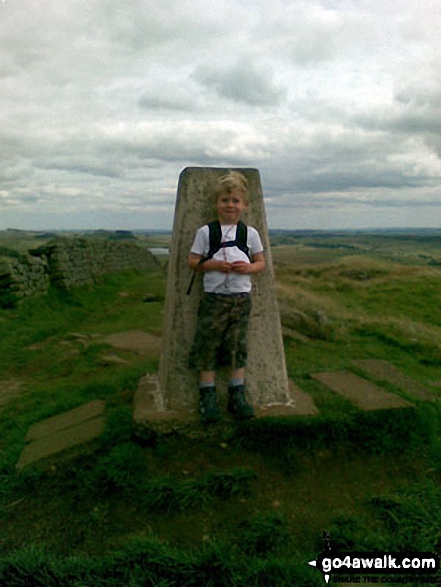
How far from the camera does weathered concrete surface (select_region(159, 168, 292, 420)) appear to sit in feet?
12.3

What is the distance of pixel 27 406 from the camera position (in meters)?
4.93

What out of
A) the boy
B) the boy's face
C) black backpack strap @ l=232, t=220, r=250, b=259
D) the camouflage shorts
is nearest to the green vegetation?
the boy

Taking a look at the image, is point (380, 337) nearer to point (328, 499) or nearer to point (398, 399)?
point (398, 399)

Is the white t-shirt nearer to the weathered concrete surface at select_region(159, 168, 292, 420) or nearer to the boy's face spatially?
the boy's face

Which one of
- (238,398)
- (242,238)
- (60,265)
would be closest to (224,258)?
(242,238)

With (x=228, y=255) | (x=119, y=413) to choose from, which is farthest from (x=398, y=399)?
(x=119, y=413)

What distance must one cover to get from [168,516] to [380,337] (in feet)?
20.3

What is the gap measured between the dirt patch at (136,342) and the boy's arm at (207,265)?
3.36 metres

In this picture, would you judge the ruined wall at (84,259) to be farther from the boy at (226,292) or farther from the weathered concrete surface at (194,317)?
the boy at (226,292)

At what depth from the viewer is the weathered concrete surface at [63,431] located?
355 centimetres

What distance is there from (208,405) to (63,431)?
1253 millimetres

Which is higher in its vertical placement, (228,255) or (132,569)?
(228,255)

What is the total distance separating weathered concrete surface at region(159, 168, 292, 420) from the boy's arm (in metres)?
0.29

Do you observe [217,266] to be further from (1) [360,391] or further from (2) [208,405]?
(1) [360,391]
